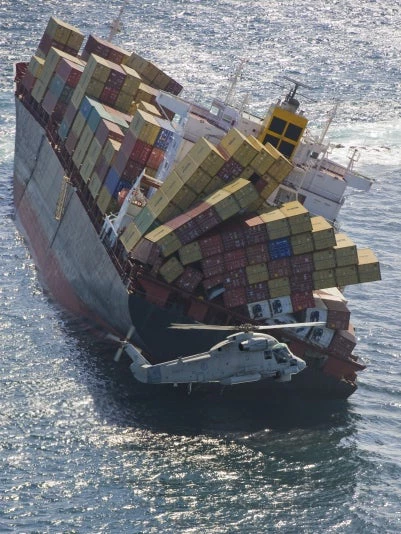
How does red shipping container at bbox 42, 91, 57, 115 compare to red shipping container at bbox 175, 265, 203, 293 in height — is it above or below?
above

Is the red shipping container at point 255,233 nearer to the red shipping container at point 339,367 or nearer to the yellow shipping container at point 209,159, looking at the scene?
the yellow shipping container at point 209,159

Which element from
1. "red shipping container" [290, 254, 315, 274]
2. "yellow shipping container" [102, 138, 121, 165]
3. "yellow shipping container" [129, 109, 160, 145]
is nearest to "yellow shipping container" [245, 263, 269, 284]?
"red shipping container" [290, 254, 315, 274]

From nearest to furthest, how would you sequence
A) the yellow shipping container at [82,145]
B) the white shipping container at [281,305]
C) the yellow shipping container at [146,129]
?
1. the white shipping container at [281,305]
2. the yellow shipping container at [146,129]
3. the yellow shipping container at [82,145]

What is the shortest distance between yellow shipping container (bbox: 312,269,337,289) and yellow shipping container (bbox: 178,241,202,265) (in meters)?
6.74

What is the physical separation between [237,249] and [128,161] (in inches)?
539

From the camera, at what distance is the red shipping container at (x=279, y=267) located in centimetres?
6378

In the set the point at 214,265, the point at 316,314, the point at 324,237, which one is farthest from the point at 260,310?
the point at 324,237

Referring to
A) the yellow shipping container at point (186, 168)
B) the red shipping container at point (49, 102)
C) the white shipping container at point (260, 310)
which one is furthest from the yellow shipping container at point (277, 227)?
the red shipping container at point (49, 102)

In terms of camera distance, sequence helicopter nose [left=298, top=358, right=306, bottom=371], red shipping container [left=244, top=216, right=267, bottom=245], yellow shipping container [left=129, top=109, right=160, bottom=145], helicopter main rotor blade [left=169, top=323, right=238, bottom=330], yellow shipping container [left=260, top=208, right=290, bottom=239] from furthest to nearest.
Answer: yellow shipping container [left=129, top=109, right=160, bottom=145]
red shipping container [left=244, top=216, right=267, bottom=245]
yellow shipping container [left=260, top=208, right=290, bottom=239]
helicopter nose [left=298, top=358, right=306, bottom=371]
helicopter main rotor blade [left=169, top=323, right=238, bottom=330]

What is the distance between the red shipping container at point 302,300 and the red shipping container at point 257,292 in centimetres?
157

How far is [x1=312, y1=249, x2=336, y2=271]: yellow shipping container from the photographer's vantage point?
63.9 m

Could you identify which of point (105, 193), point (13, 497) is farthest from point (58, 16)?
point (13, 497)

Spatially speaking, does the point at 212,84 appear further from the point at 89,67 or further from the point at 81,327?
the point at 81,327

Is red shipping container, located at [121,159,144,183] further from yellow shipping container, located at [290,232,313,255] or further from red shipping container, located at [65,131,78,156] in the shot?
yellow shipping container, located at [290,232,313,255]
